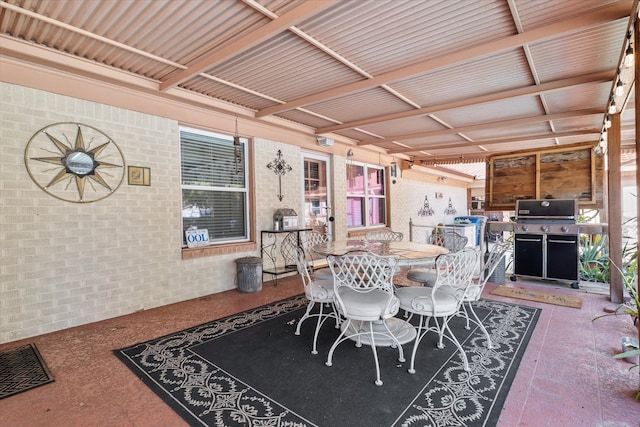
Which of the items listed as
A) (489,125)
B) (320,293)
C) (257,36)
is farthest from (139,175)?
(489,125)

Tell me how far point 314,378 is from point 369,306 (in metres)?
0.67

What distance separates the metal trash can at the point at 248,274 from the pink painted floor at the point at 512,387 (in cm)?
103

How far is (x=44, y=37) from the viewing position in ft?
9.39

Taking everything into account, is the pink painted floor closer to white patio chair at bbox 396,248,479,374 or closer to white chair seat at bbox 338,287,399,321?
white patio chair at bbox 396,248,479,374

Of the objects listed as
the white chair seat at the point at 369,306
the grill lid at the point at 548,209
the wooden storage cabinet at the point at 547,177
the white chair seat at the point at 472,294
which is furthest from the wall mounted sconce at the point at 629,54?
the wooden storage cabinet at the point at 547,177

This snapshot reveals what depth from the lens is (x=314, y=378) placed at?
2.37 m

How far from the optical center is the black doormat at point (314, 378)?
1.95 m

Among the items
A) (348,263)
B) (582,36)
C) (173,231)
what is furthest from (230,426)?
(582,36)

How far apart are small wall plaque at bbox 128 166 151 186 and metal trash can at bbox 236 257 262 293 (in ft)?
5.56

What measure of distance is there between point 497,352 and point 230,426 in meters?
2.25

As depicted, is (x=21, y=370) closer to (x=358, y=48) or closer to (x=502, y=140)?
(x=358, y=48)

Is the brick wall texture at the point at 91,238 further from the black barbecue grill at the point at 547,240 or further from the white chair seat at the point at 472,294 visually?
the black barbecue grill at the point at 547,240

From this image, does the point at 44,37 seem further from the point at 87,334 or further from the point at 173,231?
the point at 87,334

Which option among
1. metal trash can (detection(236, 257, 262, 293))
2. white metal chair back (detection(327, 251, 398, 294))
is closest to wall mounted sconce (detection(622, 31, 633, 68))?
white metal chair back (detection(327, 251, 398, 294))
